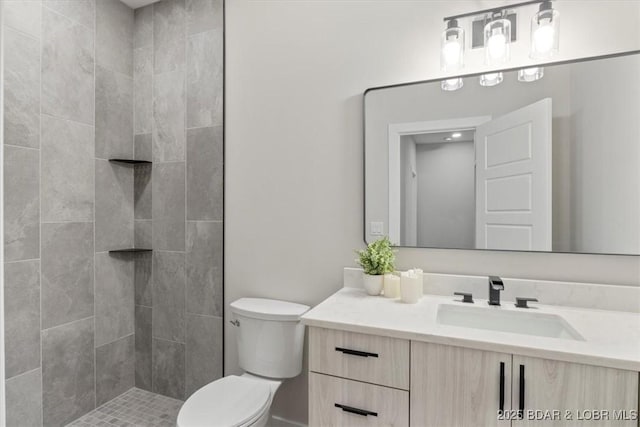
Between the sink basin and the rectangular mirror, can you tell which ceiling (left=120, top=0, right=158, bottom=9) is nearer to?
the rectangular mirror

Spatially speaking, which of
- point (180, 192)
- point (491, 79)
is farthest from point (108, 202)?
point (491, 79)

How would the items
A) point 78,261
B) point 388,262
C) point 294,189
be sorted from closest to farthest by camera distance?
point 388,262
point 294,189
point 78,261

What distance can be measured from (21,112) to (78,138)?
30 cm

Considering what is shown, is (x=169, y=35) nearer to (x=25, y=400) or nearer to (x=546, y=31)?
(x=546, y=31)

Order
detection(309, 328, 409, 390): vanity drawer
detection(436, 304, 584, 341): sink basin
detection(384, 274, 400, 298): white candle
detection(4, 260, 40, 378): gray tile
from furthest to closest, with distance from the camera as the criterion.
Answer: detection(4, 260, 40, 378): gray tile < detection(384, 274, 400, 298): white candle < detection(436, 304, 584, 341): sink basin < detection(309, 328, 409, 390): vanity drawer

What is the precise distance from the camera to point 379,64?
1729mm

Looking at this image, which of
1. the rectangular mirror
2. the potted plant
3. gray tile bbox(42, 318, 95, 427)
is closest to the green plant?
the potted plant

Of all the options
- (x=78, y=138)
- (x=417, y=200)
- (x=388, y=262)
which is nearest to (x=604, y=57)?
(x=417, y=200)

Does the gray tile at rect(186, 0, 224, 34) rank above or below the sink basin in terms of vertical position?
above

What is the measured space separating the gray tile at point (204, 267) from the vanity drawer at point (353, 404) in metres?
1.02

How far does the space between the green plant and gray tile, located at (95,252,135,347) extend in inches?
65.3

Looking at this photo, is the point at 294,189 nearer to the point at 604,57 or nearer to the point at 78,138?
the point at 78,138

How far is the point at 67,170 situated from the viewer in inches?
77.9

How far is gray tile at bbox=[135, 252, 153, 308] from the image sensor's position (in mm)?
2346
